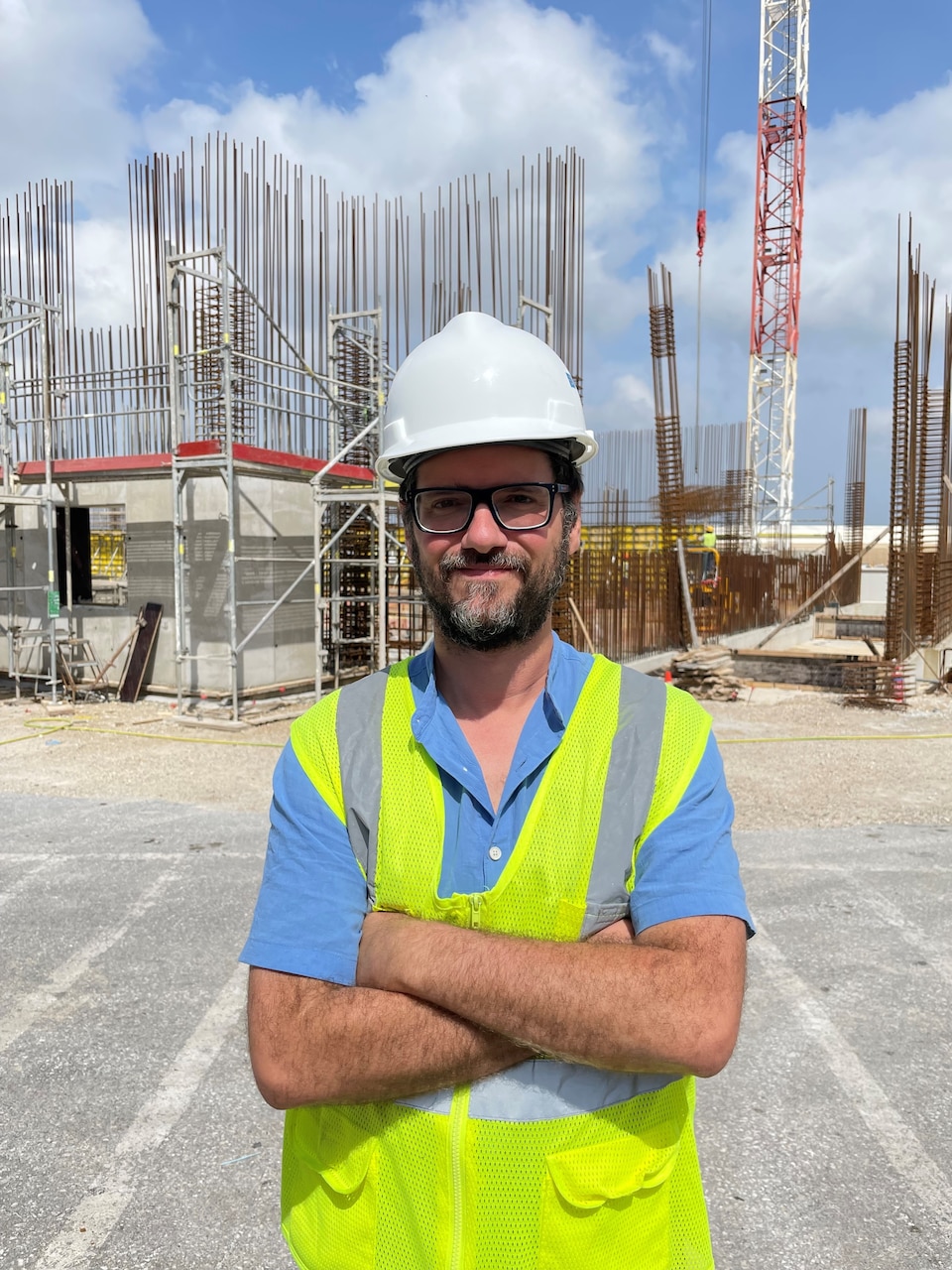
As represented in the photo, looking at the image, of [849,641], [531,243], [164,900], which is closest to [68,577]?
[531,243]

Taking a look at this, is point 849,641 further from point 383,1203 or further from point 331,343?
point 383,1203

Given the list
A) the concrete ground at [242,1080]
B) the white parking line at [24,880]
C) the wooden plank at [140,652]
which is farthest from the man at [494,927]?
the wooden plank at [140,652]

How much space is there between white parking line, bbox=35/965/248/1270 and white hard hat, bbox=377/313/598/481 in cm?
221

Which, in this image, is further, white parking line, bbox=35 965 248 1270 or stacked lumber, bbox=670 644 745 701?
stacked lumber, bbox=670 644 745 701

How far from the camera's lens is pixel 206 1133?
2.79 m

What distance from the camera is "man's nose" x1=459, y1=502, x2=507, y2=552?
4.62 ft

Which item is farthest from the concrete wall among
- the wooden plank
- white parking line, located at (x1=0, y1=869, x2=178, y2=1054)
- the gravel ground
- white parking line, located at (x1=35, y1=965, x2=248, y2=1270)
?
white parking line, located at (x1=35, y1=965, x2=248, y2=1270)

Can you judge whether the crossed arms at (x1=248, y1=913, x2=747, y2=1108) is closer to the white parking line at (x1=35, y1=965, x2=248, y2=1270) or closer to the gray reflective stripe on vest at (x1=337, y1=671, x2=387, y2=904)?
the gray reflective stripe on vest at (x1=337, y1=671, x2=387, y2=904)

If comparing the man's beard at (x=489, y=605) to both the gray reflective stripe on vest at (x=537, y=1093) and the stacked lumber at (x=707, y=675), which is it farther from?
the stacked lumber at (x=707, y=675)

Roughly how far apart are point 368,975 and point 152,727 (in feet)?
32.2

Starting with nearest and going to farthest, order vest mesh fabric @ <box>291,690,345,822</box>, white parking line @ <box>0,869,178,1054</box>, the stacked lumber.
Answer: vest mesh fabric @ <box>291,690,345,822</box>
white parking line @ <box>0,869,178,1054</box>
the stacked lumber

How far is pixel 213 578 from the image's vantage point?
1148 centimetres

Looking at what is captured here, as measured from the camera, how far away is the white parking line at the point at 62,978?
135 inches

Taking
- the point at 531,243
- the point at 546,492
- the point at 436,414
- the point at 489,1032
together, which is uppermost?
the point at 531,243
